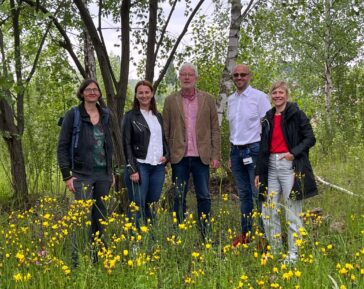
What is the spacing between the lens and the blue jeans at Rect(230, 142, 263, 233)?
484 cm

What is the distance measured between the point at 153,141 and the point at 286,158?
141 cm

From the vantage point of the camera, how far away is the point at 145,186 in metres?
4.76

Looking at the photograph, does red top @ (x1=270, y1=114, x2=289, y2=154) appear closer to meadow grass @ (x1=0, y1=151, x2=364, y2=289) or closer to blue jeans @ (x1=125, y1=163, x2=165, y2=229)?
meadow grass @ (x1=0, y1=151, x2=364, y2=289)

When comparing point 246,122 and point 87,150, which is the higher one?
point 246,122

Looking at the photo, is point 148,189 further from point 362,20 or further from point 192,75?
Answer: point 362,20

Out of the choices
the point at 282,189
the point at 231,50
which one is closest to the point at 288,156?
the point at 282,189

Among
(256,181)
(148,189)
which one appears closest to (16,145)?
(148,189)

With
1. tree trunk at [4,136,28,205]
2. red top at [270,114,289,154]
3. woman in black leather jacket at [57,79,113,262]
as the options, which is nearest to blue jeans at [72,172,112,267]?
woman in black leather jacket at [57,79,113,262]

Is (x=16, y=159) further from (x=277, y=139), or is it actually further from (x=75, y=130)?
(x=277, y=139)

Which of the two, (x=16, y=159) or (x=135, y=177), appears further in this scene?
(x=16, y=159)

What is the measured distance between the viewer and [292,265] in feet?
10.3

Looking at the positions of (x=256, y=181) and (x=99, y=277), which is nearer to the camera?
(x=99, y=277)

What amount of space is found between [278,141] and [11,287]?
Answer: 2.63 meters

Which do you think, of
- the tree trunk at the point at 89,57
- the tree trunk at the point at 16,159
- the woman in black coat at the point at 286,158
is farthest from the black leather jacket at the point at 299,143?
the tree trunk at the point at 16,159
